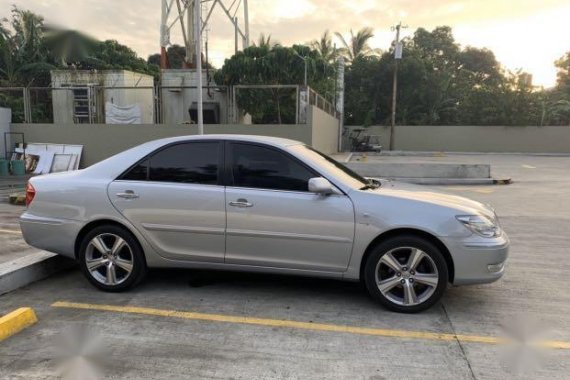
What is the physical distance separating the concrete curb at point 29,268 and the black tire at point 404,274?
3434 mm

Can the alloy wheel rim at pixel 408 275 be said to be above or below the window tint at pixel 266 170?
below

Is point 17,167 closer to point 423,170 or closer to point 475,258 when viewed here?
point 423,170

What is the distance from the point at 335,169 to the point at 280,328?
66.6 inches

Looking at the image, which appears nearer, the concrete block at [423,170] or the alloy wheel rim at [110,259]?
the alloy wheel rim at [110,259]

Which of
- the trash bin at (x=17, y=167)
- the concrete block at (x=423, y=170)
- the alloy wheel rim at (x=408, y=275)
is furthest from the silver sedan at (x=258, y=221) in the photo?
the trash bin at (x=17, y=167)

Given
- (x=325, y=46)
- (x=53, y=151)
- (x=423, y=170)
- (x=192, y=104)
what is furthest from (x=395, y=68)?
(x=53, y=151)

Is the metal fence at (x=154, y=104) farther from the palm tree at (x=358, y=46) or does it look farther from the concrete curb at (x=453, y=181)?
the palm tree at (x=358, y=46)

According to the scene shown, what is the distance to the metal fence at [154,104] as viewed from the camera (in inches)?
724

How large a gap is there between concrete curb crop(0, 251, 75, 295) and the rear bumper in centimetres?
28

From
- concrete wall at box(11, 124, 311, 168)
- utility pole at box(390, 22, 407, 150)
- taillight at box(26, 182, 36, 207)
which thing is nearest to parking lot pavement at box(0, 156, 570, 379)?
taillight at box(26, 182, 36, 207)

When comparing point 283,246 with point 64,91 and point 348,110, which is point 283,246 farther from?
point 348,110

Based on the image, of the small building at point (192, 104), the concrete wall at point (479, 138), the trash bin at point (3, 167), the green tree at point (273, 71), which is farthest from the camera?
the concrete wall at point (479, 138)

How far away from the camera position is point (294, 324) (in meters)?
4.21

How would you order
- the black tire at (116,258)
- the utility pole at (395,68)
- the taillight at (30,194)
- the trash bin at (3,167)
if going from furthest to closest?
the utility pole at (395,68) < the trash bin at (3,167) < the taillight at (30,194) < the black tire at (116,258)
